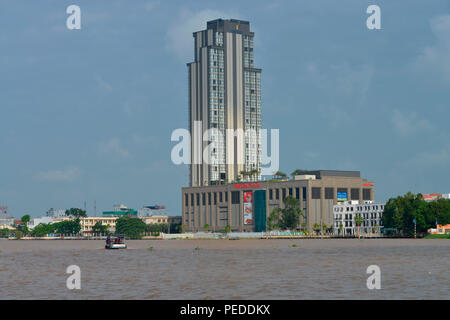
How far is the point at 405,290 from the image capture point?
48.5 meters

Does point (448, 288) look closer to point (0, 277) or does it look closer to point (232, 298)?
point (232, 298)

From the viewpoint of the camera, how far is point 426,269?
224ft

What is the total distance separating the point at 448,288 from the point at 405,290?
286 cm

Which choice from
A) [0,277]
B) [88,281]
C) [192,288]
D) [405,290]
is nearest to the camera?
[405,290]
